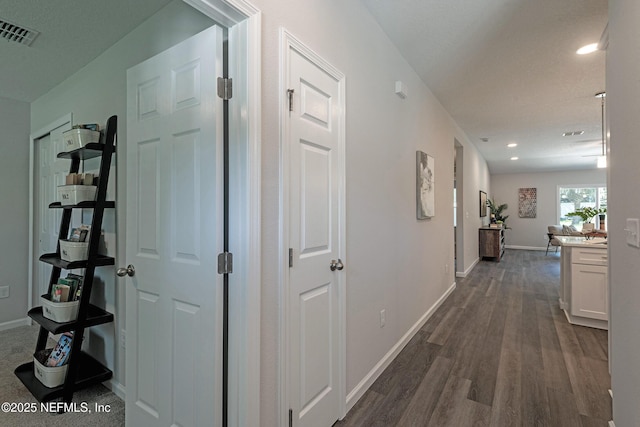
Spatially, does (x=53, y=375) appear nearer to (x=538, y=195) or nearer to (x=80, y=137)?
(x=80, y=137)

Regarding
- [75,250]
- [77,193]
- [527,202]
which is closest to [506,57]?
[77,193]

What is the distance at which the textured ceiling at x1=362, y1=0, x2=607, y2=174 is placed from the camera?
216 centimetres

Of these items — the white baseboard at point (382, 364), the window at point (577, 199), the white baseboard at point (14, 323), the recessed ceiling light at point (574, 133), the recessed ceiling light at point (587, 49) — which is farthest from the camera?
the window at point (577, 199)

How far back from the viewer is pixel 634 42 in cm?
121

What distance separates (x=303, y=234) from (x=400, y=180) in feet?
4.98

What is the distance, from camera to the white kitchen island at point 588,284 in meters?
3.17

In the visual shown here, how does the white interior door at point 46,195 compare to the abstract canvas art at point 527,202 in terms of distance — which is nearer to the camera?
the white interior door at point 46,195

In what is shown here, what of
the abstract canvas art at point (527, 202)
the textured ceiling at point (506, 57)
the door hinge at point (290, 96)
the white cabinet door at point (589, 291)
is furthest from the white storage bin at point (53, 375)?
the abstract canvas art at point (527, 202)

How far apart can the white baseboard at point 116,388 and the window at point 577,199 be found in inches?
459

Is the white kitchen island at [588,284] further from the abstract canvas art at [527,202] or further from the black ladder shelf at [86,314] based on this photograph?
the abstract canvas art at [527,202]

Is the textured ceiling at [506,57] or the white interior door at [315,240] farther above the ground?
the textured ceiling at [506,57]

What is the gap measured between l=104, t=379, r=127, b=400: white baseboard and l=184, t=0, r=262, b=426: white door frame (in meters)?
1.28

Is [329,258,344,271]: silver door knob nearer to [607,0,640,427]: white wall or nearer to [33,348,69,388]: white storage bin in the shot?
[607,0,640,427]: white wall

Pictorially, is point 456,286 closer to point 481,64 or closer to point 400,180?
point 400,180
